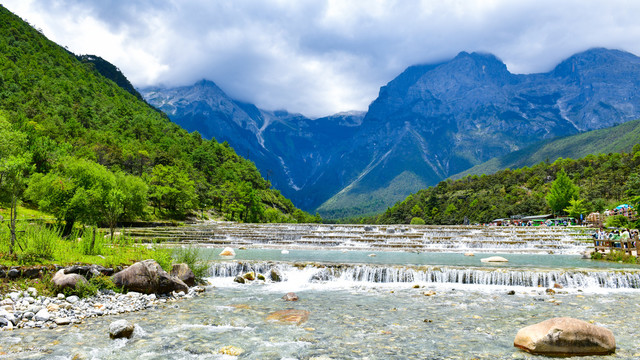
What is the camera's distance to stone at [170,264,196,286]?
1588cm

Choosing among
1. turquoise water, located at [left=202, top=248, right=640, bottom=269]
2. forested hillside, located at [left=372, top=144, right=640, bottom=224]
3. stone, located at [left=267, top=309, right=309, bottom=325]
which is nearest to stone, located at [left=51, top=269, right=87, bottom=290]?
stone, located at [left=267, top=309, right=309, bottom=325]

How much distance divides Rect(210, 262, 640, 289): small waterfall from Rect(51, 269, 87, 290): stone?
935 centimetres

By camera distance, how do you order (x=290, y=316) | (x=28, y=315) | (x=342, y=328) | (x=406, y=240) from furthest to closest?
(x=406, y=240) → (x=290, y=316) → (x=342, y=328) → (x=28, y=315)

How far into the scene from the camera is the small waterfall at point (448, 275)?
18234 mm

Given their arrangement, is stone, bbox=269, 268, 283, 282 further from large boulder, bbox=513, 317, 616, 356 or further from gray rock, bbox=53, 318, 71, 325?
large boulder, bbox=513, 317, 616, 356

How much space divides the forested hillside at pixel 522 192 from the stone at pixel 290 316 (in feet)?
231

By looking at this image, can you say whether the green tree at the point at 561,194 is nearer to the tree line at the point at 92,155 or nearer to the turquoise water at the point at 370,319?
the tree line at the point at 92,155

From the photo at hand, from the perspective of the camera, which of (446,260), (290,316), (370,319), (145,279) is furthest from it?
(446,260)

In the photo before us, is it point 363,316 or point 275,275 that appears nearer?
point 363,316

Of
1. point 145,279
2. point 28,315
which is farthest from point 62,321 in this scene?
point 145,279

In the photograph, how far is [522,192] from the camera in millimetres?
115938

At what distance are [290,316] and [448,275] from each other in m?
11.6

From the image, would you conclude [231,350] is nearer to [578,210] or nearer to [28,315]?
[28,315]

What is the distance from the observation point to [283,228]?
5409cm
